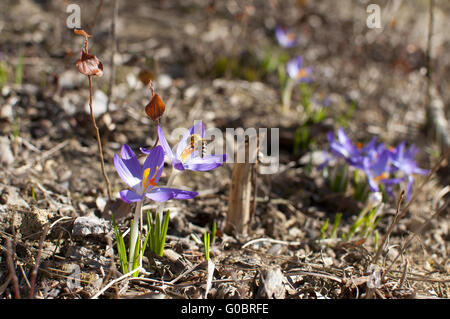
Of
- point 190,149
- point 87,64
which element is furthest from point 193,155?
point 87,64

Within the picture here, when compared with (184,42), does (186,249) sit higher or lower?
lower

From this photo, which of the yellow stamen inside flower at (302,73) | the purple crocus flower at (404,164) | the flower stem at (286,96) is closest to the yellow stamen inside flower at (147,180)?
the purple crocus flower at (404,164)

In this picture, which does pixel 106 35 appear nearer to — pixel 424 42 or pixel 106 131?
pixel 106 131

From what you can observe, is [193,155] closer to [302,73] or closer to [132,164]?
[132,164]

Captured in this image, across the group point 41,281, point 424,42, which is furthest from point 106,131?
point 424,42

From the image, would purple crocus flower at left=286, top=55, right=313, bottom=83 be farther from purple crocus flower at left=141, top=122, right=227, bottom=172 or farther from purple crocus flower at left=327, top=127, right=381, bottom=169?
purple crocus flower at left=141, top=122, right=227, bottom=172

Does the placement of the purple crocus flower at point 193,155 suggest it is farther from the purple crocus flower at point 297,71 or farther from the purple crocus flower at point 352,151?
the purple crocus flower at point 297,71
